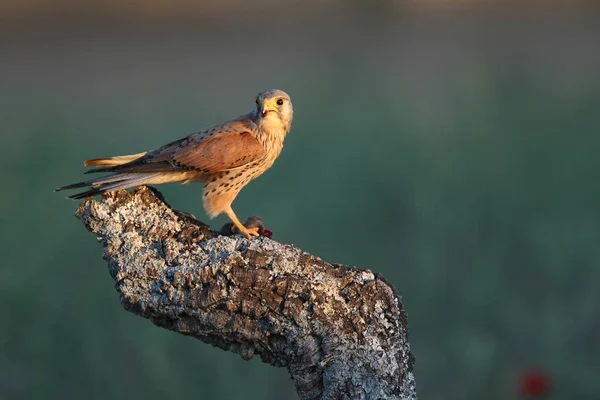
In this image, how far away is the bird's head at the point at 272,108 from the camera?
5.18 meters

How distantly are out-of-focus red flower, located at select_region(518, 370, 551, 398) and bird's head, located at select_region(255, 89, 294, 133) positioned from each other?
2754 mm

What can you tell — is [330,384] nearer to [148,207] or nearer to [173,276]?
[173,276]

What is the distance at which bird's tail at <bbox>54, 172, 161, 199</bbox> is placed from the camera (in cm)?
392

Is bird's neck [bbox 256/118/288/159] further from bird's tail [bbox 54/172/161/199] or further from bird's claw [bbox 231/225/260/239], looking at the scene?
bird's tail [bbox 54/172/161/199]

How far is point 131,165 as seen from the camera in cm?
429

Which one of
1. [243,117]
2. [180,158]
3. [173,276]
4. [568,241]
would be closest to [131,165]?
[180,158]

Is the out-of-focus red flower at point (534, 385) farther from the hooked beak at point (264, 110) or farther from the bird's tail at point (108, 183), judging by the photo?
the bird's tail at point (108, 183)

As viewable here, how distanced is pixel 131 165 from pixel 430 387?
14.2 feet

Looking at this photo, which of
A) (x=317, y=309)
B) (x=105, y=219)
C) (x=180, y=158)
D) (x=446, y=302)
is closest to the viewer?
(x=317, y=309)

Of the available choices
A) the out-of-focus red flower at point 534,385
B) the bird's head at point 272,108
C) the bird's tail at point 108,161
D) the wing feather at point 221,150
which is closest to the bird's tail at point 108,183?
the bird's tail at point 108,161

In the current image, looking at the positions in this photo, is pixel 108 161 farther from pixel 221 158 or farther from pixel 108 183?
pixel 221 158

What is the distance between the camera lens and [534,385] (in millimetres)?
6723

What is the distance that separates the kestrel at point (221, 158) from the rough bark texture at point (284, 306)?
532mm

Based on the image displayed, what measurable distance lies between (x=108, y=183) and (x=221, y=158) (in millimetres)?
936
